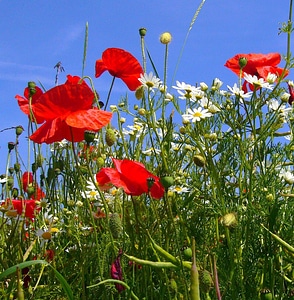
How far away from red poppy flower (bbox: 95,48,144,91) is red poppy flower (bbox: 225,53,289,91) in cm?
33

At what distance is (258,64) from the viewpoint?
81.7 inches

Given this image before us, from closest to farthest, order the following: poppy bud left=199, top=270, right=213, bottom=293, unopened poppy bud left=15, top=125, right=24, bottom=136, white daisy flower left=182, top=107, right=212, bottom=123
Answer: poppy bud left=199, top=270, right=213, bottom=293 → white daisy flower left=182, top=107, right=212, bottom=123 → unopened poppy bud left=15, top=125, right=24, bottom=136

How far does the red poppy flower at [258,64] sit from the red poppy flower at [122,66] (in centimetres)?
33

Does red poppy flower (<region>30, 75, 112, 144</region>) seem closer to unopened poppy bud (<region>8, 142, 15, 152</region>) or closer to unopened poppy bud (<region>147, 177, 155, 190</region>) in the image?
unopened poppy bud (<region>147, 177, 155, 190</region>)

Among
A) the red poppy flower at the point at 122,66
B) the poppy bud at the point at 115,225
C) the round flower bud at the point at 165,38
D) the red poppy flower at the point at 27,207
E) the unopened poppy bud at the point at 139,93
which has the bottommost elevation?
the poppy bud at the point at 115,225

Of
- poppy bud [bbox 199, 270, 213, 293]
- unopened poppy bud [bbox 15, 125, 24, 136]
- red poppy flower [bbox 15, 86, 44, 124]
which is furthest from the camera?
unopened poppy bud [bbox 15, 125, 24, 136]

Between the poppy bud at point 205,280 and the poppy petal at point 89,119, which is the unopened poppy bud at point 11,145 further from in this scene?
the poppy bud at point 205,280

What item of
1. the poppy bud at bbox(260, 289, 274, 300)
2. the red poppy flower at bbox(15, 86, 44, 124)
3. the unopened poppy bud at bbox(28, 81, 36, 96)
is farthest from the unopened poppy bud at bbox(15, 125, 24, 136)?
the poppy bud at bbox(260, 289, 274, 300)

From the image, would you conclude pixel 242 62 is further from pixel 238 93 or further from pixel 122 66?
pixel 122 66

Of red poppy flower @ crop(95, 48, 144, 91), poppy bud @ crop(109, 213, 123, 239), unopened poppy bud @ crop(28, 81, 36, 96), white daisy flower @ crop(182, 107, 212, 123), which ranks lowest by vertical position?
poppy bud @ crop(109, 213, 123, 239)

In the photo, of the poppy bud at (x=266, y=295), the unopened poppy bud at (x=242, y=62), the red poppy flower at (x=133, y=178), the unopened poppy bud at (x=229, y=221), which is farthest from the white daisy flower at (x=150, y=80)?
the poppy bud at (x=266, y=295)

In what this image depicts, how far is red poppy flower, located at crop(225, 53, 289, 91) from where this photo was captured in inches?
80.0

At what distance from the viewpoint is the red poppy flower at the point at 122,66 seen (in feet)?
6.57

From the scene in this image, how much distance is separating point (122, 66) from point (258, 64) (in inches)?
18.6
